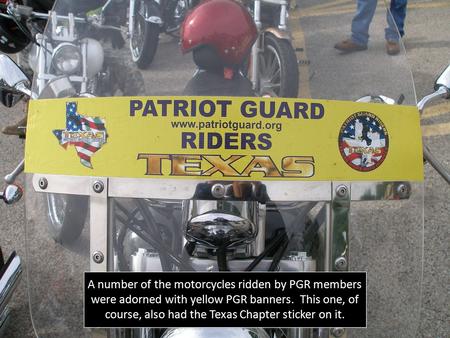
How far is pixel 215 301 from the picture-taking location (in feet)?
4.97

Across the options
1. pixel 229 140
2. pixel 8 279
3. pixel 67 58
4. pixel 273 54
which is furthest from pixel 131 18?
pixel 8 279

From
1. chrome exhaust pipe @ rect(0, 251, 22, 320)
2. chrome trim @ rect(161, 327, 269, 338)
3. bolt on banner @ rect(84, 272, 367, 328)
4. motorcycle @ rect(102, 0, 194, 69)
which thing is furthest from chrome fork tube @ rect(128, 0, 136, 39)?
chrome exhaust pipe @ rect(0, 251, 22, 320)

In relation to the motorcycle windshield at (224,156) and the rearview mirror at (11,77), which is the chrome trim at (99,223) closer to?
the motorcycle windshield at (224,156)

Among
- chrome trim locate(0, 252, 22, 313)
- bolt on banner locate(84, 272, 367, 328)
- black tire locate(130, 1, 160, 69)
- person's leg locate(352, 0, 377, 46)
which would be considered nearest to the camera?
bolt on banner locate(84, 272, 367, 328)

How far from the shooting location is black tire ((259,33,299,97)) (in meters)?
1.73

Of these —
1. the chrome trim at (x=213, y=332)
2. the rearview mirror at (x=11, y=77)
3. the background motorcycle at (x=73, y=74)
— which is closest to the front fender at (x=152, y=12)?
the background motorcycle at (x=73, y=74)

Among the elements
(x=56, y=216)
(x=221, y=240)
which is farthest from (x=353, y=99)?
(x=56, y=216)

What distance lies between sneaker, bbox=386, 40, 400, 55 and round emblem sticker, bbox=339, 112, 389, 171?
0.44m

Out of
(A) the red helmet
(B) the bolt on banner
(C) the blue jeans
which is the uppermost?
(C) the blue jeans

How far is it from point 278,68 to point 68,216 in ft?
2.54

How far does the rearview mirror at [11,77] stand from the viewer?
202 centimetres

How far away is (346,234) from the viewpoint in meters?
1.57

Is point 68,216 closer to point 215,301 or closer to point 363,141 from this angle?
point 215,301

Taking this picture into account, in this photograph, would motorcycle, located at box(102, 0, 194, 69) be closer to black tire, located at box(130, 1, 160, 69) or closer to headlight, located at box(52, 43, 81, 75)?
black tire, located at box(130, 1, 160, 69)
